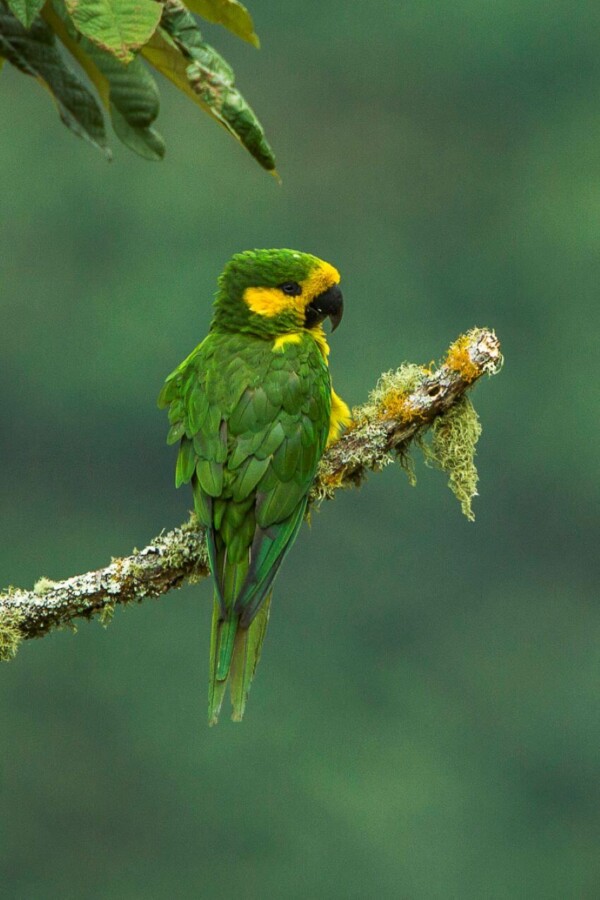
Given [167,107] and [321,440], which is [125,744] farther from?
[321,440]

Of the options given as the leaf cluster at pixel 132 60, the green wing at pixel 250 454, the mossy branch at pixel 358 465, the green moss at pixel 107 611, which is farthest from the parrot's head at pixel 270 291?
the leaf cluster at pixel 132 60

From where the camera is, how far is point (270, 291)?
96.6 inches

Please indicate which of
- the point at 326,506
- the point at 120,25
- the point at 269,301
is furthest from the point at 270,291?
the point at 326,506

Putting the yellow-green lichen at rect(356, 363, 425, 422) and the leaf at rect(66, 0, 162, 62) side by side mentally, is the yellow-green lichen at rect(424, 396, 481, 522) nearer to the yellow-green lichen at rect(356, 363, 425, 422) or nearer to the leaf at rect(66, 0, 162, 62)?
the yellow-green lichen at rect(356, 363, 425, 422)

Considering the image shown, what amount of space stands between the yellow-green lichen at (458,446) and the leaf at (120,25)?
3.42 ft

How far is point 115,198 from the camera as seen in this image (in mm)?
12766

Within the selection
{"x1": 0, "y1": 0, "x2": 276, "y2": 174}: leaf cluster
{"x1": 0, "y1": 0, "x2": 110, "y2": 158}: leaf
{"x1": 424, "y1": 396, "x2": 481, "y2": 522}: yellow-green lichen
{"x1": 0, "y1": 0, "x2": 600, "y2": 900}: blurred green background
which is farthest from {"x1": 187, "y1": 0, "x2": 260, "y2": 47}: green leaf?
{"x1": 0, "y1": 0, "x2": 600, "y2": 900}: blurred green background

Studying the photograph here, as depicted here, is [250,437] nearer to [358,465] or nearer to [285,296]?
[358,465]

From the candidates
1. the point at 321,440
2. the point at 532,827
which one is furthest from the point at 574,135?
the point at 321,440

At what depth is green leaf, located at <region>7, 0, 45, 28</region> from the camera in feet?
3.92

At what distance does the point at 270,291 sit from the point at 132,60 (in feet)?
3.91

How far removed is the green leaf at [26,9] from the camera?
47.0 inches

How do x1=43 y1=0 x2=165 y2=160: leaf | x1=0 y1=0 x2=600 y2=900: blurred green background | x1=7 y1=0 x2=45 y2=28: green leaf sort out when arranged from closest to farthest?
x1=7 y1=0 x2=45 y2=28: green leaf, x1=43 y1=0 x2=165 y2=160: leaf, x1=0 y1=0 x2=600 y2=900: blurred green background

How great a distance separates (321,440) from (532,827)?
1040 cm
